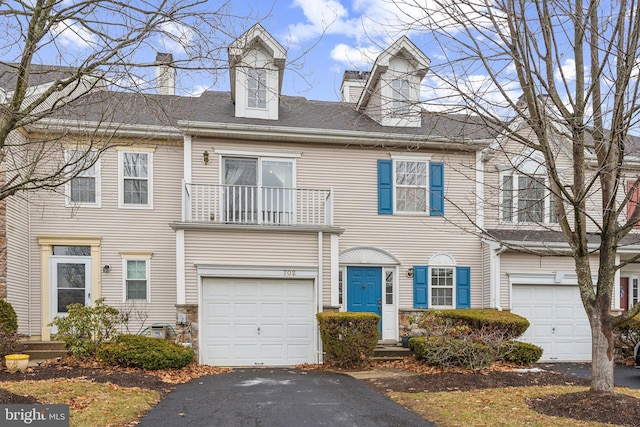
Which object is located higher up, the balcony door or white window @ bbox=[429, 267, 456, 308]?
the balcony door

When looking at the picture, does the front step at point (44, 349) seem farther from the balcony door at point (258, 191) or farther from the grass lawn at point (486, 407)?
the grass lawn at point (486, 407)

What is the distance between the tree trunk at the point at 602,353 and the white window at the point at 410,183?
23.4ft

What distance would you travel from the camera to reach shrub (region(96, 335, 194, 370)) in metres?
9.76

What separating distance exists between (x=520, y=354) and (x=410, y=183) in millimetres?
5132

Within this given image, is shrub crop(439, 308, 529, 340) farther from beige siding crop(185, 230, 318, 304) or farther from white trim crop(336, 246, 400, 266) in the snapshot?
beige siding crop(185, 230, 318, 304)

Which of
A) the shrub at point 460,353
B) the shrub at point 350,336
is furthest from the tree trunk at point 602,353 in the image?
the shrub at point 350,336

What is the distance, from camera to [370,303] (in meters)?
13.2

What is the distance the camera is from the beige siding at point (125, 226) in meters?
12.7

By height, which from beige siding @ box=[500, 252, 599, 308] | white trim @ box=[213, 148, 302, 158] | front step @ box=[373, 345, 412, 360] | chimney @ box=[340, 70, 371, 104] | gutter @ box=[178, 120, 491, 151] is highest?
chimney @ box=[340, 70, 371, 104]

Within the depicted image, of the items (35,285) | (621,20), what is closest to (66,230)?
(35,285)

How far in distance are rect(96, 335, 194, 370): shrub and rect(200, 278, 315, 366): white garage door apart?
154 cm

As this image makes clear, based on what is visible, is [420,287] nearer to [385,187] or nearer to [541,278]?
[385,187]

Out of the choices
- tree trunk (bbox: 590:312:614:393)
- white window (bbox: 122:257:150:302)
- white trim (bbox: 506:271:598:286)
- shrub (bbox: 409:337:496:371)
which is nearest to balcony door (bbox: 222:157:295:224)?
white window (bbox: 122:257:150:302)

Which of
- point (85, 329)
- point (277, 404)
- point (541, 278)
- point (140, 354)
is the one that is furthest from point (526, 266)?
point (85, 329)
